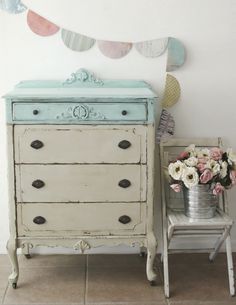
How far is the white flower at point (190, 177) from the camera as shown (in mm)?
2916

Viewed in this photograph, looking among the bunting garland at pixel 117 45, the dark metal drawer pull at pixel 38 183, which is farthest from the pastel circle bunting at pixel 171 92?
the dark metal drawer pull at pixel 38 183

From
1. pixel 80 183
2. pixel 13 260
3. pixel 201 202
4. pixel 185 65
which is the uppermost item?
pixel 185 65

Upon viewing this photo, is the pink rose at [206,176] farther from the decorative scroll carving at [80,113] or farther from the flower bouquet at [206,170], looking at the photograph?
the decorative scroll carving at [80,113]

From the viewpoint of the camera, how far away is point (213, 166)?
2951 millimetres

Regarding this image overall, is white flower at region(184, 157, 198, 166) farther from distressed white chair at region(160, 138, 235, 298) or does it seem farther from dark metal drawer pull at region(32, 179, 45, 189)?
dark metal drawer pull at region(32, 179, 45, 189)

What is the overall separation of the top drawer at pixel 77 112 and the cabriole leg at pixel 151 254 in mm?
751

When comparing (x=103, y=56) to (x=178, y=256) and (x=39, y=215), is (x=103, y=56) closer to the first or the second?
(x=39, y=215)

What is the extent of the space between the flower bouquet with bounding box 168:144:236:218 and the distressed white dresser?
0.20 metres

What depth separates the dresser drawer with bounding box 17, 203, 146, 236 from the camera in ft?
9.73

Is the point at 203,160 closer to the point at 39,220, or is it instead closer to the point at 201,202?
the point at 201,202

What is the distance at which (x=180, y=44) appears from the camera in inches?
131

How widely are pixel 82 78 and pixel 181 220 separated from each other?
1.17 meters

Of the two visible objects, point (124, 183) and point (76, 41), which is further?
point (76, 41)

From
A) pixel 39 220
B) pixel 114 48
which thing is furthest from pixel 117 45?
pixel 39 220
